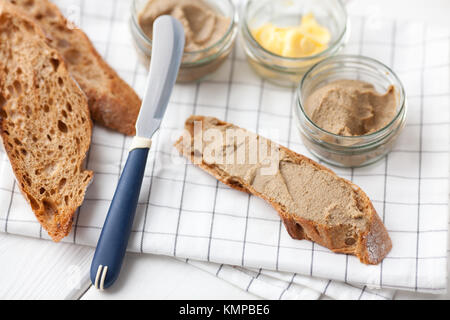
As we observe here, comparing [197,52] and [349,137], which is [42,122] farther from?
[349,137]

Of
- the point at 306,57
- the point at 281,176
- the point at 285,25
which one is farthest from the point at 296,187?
the point at 285,25

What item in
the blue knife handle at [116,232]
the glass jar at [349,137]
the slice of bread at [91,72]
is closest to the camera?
the blue knife handle at [116,232]

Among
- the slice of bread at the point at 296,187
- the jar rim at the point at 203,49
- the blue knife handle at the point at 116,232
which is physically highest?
the jar rim at the point at 203,49

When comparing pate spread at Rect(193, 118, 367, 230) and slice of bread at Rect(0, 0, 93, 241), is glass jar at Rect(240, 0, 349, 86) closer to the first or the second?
pate spread at Rect(193, 118, 367, 230)

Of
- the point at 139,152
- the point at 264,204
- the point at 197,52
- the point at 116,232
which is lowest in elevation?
the point at 116,232

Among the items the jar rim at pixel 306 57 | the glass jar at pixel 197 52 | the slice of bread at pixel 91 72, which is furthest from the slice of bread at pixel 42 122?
the jar rim at pixel 306 57

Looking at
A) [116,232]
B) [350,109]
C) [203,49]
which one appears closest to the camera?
[116,232]

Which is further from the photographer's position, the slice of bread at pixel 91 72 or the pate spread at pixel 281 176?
the slice of bread at pixel 91 72

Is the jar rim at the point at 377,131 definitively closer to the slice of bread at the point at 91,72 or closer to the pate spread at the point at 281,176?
the pate spread at the point at 281,176
